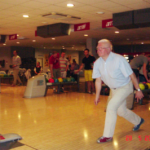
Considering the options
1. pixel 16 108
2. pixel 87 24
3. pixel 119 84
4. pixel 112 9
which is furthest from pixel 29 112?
pixel 87 24

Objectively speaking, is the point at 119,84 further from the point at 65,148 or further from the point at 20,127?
the point at 20,127

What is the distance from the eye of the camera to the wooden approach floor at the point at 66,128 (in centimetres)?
345

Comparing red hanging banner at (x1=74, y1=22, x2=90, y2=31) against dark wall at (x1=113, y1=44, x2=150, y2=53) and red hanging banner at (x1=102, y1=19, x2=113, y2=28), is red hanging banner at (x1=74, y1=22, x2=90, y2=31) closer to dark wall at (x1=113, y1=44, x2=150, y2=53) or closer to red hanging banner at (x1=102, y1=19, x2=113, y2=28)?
red hanging banner at (x1=102, y1=19, x2=113, y2=28)

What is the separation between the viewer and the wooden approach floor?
3.45 m

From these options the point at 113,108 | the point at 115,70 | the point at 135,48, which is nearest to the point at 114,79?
the point at 115,70

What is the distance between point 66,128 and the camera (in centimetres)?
438

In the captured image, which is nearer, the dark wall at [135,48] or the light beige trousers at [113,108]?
the light beige trousers at [113,108]

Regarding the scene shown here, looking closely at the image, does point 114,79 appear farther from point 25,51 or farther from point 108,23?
point 25,51

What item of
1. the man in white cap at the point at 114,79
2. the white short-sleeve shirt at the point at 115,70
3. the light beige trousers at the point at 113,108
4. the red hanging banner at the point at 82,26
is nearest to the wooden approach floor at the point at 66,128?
the light beige trousers at the point at 113,108

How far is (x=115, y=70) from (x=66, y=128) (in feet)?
5.42

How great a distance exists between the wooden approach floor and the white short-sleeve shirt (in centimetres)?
95

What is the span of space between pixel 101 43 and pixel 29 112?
10.4 ft

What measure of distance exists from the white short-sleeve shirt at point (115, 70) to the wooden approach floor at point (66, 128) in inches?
37.4

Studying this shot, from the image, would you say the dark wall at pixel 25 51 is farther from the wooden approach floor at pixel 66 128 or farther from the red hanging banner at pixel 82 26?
the wooden approach floor at pixel 66 128
